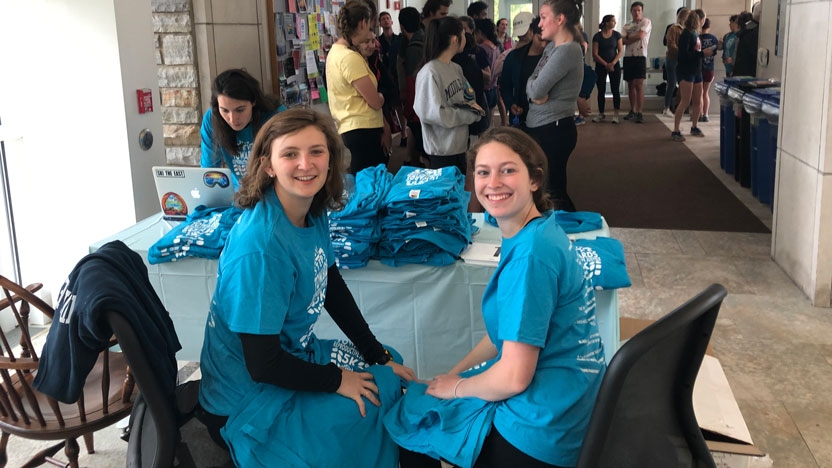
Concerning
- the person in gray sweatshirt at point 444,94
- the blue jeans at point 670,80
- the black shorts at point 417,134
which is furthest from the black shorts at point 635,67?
the person in gray sweatshirt at point 444,94

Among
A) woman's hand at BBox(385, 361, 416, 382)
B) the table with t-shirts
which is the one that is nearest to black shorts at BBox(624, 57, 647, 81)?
the table with t-shirts

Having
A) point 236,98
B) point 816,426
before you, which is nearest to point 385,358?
point 236,98

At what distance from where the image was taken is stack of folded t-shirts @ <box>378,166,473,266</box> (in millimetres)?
2367

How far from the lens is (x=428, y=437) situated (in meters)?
1.61

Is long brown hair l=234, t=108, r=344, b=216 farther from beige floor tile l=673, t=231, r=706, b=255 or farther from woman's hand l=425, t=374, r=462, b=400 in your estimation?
beige floor tile l=673, t=231, r=706, b=255

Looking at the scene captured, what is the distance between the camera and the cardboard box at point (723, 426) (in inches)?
80.6

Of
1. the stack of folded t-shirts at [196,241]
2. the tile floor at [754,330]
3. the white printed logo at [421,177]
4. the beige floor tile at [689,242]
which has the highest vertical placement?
the white printed logo at [421,177]

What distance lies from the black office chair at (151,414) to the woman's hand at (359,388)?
1.13 feet

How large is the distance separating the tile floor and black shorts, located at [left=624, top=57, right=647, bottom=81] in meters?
5.73

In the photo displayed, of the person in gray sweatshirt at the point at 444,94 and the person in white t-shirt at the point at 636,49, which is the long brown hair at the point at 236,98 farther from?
the person in white t-shirt at the point at 636,49

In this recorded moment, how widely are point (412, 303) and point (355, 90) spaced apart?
6.99 feet

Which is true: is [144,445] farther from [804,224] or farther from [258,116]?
[804,224]

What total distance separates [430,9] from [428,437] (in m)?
4.63

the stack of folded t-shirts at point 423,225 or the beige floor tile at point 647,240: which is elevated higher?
the stack of folded t-shirts at point 423,225
